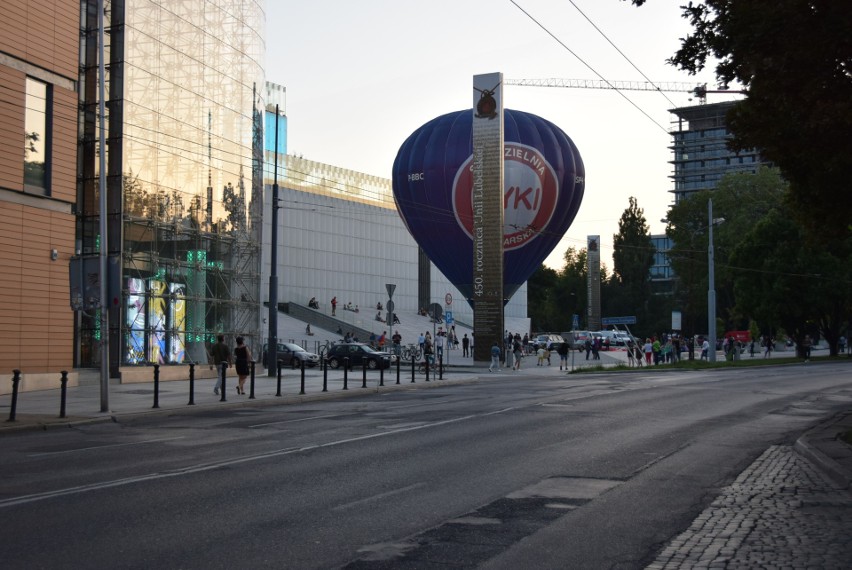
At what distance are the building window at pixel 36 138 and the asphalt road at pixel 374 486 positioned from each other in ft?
34.9

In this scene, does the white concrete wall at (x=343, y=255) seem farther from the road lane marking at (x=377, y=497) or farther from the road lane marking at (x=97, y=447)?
the road lane marking at (x=377, y=497)

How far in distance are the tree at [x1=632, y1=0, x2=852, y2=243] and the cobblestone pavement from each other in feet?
14.4

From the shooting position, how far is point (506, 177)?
60750 millimetres

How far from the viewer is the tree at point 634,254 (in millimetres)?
111625

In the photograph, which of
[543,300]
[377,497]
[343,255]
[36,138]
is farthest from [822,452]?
[543,300]

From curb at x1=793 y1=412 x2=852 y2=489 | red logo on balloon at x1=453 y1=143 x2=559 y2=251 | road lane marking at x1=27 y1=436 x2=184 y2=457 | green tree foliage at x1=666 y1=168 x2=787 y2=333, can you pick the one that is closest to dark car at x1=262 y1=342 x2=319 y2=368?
red logo on balloon at x1=453 y1=143 x2=559 y2=251

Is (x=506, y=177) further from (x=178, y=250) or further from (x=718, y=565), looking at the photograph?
(x=718, y=565)

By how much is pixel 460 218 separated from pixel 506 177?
395 centimetres

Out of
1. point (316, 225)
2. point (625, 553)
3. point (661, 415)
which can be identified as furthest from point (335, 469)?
point (316, 225)

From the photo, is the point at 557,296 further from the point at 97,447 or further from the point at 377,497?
the point at 377,497

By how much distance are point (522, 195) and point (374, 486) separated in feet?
169

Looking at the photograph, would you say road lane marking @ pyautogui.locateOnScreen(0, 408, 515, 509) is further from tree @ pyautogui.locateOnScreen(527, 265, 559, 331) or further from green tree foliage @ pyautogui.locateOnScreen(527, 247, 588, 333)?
tree @ pyautogui.locateOnScreen(527, 265, 559, 331)

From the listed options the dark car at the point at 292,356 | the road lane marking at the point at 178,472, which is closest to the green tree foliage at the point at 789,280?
the dark car at the point at 292,356

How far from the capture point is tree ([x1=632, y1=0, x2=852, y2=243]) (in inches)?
457
